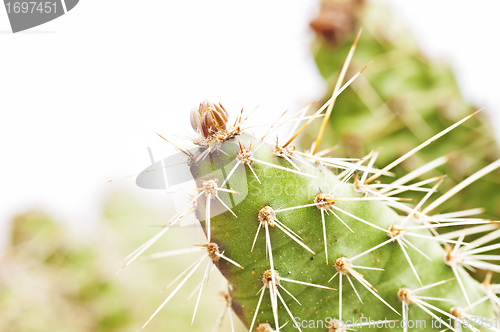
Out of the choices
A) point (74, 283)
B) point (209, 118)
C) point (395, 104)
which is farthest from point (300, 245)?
point (74, 283)

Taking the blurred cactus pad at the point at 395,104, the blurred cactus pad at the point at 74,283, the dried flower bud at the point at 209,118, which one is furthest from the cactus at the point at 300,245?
the blurred cactus pad at the point at 74,283

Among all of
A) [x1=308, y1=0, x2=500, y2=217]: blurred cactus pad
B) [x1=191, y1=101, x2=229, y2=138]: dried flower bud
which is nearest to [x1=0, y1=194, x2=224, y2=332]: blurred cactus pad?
[x1=308, y1=0, x2=500, y2=217]: blurred cactus pad

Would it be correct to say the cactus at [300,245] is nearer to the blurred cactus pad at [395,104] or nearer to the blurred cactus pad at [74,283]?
the blurred cactus pad at [395,104]

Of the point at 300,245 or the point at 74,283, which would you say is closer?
the point at 300,245

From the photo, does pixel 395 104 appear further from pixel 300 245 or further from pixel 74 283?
pixel 74 283

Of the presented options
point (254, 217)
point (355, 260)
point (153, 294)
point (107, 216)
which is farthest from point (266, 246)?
point (107, 216)

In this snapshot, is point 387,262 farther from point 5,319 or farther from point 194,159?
point 5,319
